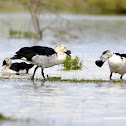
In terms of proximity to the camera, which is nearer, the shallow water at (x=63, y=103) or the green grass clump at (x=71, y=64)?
the shallow water at (x=63, y=103)

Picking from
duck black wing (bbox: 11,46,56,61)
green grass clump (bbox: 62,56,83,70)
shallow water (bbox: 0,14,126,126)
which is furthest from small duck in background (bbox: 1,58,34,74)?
shallow water (bbox: 0,14,126,126)

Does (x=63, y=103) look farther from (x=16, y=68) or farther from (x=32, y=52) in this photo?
(x=16, y=68)

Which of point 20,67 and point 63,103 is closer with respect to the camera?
point 63,103

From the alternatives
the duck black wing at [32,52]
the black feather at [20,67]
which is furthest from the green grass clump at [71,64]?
the duck black wing at [32,52]

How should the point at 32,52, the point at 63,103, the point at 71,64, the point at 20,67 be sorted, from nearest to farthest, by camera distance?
the point at 63,103
the point at 32,52
the point at 20,67
the point at 71,64

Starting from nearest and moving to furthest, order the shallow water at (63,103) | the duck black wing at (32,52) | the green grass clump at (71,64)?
1. the shallow water at (63,103)
2. the duck black wing at (32,52)
3. the green grass clump at (71,64)

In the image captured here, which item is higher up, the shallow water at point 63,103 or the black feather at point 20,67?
the black feather at point 20,67

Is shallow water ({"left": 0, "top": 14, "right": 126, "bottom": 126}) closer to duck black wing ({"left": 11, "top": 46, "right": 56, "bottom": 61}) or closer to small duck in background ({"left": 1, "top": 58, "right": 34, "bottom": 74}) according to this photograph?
duck black wing ({"left": 11, "top": 46, "right": 56, "bottom": 61})

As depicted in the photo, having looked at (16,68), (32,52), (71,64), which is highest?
(32,52)

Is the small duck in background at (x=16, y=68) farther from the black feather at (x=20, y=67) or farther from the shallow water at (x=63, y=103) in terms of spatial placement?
the shallow water at (x=63, y=103)

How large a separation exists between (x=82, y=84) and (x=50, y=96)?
2111mm

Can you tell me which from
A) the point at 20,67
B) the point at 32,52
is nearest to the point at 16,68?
the point at 20,67

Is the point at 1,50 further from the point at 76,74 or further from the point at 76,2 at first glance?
the point at 76,2

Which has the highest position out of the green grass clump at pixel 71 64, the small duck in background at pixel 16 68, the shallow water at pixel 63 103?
the green grass clump at pixel 71 64
